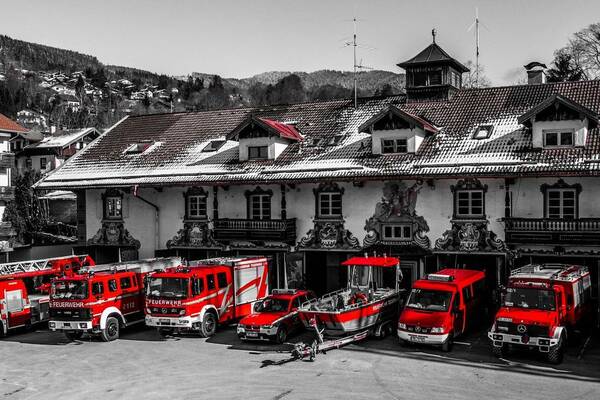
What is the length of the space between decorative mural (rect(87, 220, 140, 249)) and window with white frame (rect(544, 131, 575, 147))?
65.6 feet

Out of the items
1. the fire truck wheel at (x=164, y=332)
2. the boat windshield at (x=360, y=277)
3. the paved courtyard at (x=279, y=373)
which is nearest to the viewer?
the paved courtyard at (x=279, y=373)

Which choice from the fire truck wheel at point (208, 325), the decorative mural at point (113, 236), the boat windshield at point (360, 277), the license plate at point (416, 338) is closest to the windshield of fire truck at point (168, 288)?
the fire truck wheel at point (208, 325)

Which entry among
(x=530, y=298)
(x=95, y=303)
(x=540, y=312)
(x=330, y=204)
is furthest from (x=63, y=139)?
(x=540, y=312)

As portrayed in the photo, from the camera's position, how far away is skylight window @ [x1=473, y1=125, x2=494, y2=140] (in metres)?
29.0

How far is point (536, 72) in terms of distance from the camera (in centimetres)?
3569

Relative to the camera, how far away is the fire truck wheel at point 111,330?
2480 centimetres

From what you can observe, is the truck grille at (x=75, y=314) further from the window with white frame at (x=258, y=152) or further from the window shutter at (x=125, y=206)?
the window with white frame at (x=258, y=152)

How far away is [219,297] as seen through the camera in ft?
85.0

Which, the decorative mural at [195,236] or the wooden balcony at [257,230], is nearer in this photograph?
the wooden balcony at [257,230]

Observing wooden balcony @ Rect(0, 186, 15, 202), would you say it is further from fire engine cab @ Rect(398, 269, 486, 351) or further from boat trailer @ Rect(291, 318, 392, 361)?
fire engine cab @ Rect(398, 269, 486, 351)

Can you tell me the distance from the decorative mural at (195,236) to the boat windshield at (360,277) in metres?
8.69

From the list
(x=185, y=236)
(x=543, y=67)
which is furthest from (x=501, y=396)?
(x=543, y=67)

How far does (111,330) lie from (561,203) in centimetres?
1749

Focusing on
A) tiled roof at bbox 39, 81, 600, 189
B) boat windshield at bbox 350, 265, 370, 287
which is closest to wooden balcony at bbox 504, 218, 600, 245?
tiled roof at bbox 39, 81, 600, 189
